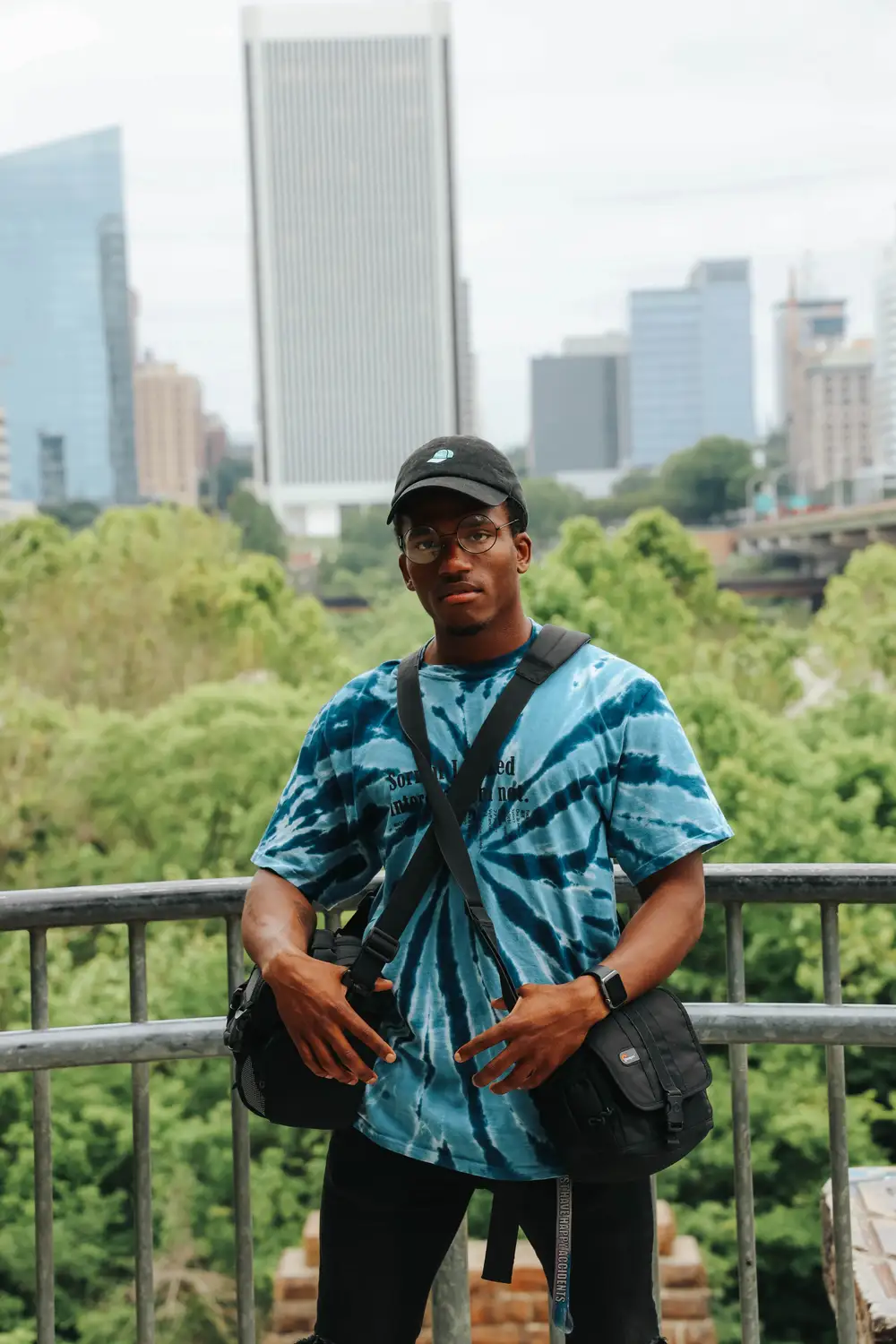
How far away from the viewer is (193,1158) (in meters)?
23.5

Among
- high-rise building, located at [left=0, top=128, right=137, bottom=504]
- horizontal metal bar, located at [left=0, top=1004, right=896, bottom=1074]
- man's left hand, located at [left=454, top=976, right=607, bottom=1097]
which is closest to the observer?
man's left hand, located at [left=454, top=976, right=607, bottom=1097]

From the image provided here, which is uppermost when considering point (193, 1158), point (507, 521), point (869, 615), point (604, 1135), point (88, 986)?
point (507, 521)

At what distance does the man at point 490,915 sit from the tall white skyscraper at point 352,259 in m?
150

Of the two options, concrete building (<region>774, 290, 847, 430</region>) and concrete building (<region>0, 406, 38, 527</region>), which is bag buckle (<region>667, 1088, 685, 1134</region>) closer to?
concrete building (<region>0, 406, 38, 527</region>)

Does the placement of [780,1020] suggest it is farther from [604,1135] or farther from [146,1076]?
[146,1076]

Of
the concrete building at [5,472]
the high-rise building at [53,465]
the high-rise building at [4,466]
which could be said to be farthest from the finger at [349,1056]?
the high-rise building at [53,465]

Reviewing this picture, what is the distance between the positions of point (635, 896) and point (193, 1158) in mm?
22323

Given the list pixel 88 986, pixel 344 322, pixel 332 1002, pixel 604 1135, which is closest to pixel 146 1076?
pixel 332 1002

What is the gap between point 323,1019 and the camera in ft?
6.88

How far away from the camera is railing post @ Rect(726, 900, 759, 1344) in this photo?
104 inches

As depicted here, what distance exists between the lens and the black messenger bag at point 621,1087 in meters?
1.99

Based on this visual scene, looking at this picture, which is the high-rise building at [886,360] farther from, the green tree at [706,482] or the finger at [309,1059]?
the finger at [309,1059]

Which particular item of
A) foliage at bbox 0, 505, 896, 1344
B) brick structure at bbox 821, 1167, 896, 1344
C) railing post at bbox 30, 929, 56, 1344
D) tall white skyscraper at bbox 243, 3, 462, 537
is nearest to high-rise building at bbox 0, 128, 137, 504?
tall white skyscraper at bbox 243, 3, 462, 537

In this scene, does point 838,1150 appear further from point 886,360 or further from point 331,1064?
point 886,360
